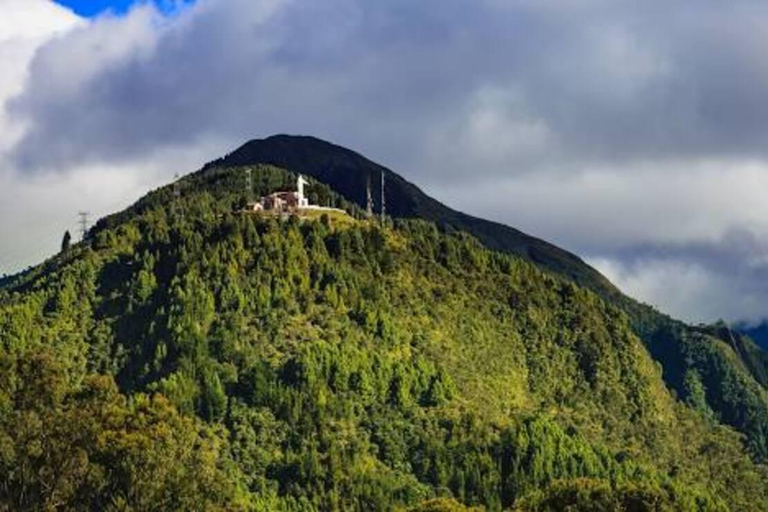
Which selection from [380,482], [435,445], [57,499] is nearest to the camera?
[57,499]

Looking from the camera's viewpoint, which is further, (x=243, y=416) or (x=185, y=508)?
(x=243, y=416)

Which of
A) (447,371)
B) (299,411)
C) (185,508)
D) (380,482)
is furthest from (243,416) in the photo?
(185,508)

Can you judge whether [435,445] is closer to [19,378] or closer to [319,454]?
[319,454]

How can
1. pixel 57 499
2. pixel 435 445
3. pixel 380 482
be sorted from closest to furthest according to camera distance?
1. pixel 57 499
2. pixel 380 482
3. pixel 435 445

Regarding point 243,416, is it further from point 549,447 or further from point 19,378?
point 19,378

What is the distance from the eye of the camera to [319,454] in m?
170

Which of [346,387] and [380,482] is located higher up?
[346,387]

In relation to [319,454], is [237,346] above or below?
above

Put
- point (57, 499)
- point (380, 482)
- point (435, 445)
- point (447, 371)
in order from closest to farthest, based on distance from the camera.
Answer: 1. point (57, 499)
2. point (380, 482)
3. point (435, 445)
4. point (447, 371)

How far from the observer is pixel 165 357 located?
180000 millimetres

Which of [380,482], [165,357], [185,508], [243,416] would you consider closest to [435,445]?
[380,482]

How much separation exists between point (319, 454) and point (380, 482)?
29.2 feet

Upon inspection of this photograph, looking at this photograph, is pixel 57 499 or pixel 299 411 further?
pixel 299 411

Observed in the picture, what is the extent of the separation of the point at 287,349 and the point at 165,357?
54.0 ft
